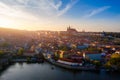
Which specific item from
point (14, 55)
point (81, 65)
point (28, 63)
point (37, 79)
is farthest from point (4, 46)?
point (37, 79)

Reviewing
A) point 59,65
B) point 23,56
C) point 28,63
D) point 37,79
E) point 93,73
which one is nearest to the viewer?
point 37,79

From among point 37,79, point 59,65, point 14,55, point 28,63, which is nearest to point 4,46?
point 14,55

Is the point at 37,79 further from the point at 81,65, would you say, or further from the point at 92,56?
the point at 92,56

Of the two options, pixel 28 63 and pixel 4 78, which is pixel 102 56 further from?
pixel 4 78

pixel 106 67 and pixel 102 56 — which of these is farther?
Answer: pixel 102 56

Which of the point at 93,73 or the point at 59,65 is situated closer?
the point at 93,73

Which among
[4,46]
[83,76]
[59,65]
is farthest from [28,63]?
[4,46]

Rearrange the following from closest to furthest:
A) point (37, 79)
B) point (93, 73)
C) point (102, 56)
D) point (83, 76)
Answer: point (37, 79)
point (83, 76)
point (93, 73)
point (102, 56)

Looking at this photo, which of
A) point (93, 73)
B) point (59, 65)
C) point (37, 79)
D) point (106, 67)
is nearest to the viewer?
point (37, 79)

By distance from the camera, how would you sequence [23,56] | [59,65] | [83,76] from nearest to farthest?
[83,76]
[59,65]
[23,56]
